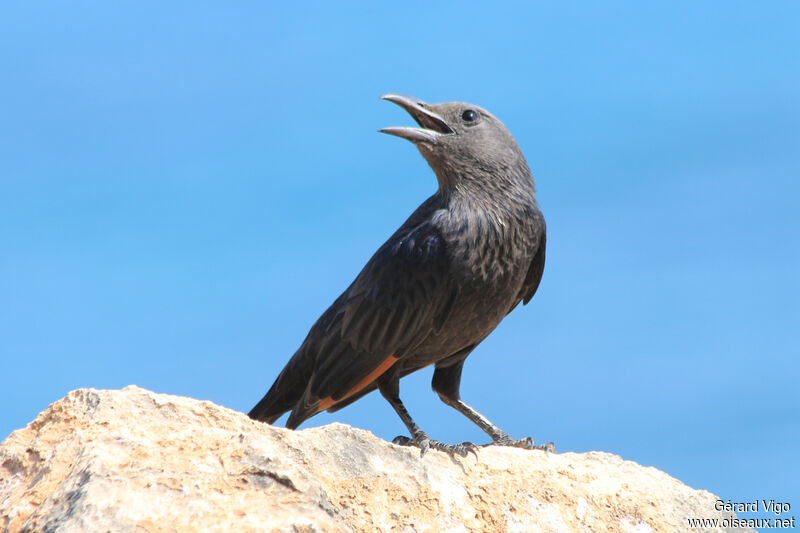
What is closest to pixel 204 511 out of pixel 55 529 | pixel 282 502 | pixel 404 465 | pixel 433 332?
→ pixel 282 502

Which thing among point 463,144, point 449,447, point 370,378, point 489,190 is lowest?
point 449,447

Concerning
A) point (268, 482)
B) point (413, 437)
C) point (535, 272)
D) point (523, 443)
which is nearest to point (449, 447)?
point (413, 437)

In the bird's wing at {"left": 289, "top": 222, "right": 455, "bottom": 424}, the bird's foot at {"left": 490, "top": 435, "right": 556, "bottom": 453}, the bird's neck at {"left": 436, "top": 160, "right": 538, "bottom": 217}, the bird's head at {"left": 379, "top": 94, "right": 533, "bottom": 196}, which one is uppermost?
the bird's head at {"left": 379, "top": 94, "right": 533, "bottom": 196}

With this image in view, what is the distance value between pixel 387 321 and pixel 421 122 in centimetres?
154

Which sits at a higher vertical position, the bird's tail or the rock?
the bird's tail

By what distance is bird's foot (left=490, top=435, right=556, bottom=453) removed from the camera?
214 inches

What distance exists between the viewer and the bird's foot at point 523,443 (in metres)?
5.44

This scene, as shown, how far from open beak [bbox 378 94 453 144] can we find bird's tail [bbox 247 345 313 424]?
5.38 ft

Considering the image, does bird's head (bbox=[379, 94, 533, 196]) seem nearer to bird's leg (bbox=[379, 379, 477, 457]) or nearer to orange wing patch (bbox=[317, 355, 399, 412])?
orange wing patch (bbox=[317, 355, 399, 412])

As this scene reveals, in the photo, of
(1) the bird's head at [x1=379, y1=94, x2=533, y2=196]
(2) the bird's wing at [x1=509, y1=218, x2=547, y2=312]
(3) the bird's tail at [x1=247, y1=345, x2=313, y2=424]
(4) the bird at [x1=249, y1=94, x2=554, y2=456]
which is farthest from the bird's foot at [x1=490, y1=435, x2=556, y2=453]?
(1) the bird's head at [x1=379, y1=94, x2=533, y2=196]

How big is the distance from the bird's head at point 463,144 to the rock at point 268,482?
6.12ft

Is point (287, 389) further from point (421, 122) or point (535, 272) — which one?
point (421, 122)

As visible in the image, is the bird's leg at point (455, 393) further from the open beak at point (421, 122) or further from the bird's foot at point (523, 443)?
the open beak at point (421, 122)

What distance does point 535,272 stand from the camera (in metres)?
6.15
